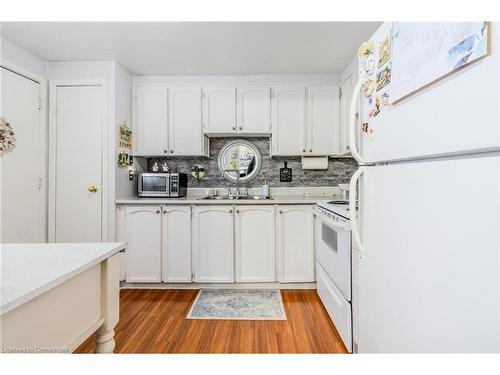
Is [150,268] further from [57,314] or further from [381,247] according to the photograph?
[381,247]

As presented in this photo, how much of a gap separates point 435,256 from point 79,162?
3129 mm

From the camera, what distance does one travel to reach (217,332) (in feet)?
6.58

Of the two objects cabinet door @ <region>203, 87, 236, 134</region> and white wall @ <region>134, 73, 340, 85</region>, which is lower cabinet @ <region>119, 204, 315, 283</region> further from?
white wall @ <region>134, 73, 340, 85</region>

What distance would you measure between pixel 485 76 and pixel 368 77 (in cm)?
70

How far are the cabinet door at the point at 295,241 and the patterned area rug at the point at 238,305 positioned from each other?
0.26m

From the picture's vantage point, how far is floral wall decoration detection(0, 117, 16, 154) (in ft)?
7.54

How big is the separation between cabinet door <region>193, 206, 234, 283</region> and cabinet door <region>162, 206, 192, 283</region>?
0.28ft

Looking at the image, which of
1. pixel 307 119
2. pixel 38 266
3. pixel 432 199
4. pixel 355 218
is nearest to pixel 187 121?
pixel 307 119

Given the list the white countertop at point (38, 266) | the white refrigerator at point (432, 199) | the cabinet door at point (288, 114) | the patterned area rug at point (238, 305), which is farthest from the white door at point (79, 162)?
the white refrigerator at point (432, 199)

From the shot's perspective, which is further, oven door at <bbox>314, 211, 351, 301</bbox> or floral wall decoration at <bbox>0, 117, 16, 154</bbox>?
floral wall decoration at <bbox>0, 117, 16, 154</bbox>

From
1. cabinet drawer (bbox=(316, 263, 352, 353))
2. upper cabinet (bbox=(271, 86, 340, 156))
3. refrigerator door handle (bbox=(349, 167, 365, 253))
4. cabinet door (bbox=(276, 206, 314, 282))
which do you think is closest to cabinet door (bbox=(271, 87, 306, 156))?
upper cabinet (bbox=(271, 86, 340, 156))

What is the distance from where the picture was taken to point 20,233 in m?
2.52

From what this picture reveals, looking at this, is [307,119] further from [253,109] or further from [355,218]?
[355,218]

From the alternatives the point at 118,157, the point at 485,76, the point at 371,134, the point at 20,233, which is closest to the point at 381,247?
the point at 371,134
